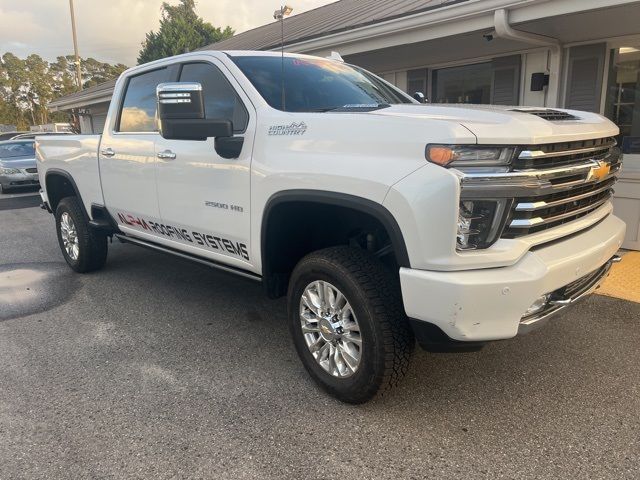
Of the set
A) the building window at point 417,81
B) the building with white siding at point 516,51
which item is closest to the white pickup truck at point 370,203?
the building with white siding at point 516,51

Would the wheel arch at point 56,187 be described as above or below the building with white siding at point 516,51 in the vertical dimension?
below

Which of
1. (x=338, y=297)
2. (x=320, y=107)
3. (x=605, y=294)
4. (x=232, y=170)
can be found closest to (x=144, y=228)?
(x=232, y=170)

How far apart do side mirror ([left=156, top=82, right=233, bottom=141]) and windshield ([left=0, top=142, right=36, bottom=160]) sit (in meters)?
13.6

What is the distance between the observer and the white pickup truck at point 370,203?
2348 millimetres

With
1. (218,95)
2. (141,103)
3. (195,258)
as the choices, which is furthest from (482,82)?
(195,258)

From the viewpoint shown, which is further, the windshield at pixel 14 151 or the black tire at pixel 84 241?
the windshield at pixel 14 151

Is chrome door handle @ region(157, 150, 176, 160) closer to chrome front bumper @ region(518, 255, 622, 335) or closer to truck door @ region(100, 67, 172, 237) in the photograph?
truck door @ region(100, 67, 172, 237)

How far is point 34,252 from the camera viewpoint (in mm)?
7094

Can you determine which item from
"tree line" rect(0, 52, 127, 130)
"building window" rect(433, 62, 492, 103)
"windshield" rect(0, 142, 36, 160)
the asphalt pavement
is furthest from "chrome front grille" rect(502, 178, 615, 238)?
"tree line" rect(0, 52, 127, 130)

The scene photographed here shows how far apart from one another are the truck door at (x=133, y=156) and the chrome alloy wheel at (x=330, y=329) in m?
1.76

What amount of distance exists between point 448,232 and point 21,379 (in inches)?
115

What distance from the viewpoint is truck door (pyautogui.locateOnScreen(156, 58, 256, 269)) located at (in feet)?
11.1

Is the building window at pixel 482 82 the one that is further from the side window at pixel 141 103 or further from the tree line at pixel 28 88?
the tree line at pixel 28 88

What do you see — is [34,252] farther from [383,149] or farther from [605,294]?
[605,294]
